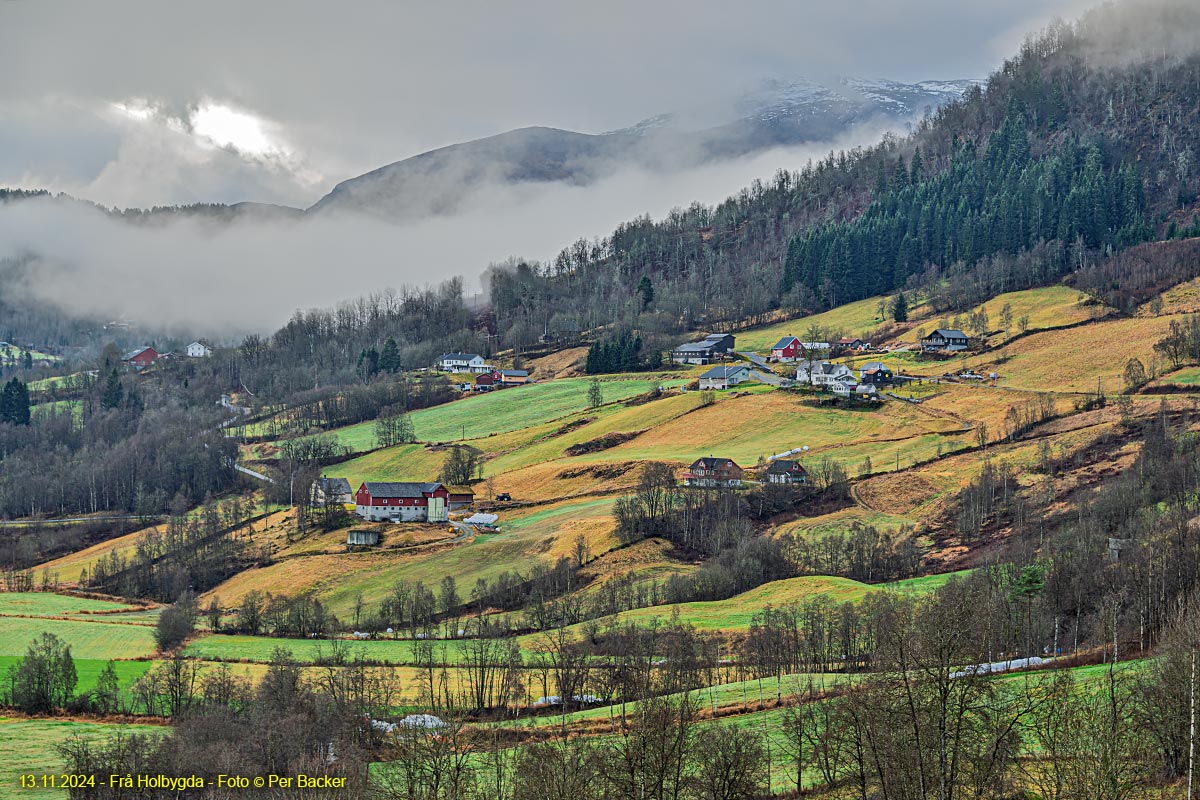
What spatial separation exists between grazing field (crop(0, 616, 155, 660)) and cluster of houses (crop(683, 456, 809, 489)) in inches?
2536

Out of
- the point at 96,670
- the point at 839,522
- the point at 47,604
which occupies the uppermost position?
the point at 839,522

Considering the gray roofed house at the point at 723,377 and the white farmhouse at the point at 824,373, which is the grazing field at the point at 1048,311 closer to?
the white farmhouse at the point at 824,373

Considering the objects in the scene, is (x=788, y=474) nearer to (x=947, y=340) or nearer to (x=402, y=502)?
(x=402, y=502)

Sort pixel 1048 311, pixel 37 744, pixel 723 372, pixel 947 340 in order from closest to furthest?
pixel 37 744
pixel 723 372
pixel 947 340
pixel 1048 311

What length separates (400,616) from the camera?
10400 centimetres

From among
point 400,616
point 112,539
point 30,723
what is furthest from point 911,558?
point 112,539

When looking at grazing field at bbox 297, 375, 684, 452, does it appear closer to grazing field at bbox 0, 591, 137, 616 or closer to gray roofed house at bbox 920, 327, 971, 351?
gray roofed house at bbox 920, 327, 971, 351

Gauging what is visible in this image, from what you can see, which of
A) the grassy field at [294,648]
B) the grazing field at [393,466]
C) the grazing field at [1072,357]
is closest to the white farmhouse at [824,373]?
the grazing field at [1072,357]

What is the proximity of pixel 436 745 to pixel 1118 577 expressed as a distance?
2194 inches

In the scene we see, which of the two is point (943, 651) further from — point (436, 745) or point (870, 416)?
point (870, 416)

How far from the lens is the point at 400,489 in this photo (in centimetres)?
14288

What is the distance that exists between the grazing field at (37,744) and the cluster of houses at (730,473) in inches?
3007

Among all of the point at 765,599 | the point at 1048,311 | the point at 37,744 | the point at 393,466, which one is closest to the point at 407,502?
the point at 393,466

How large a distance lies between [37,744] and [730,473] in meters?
84.8
